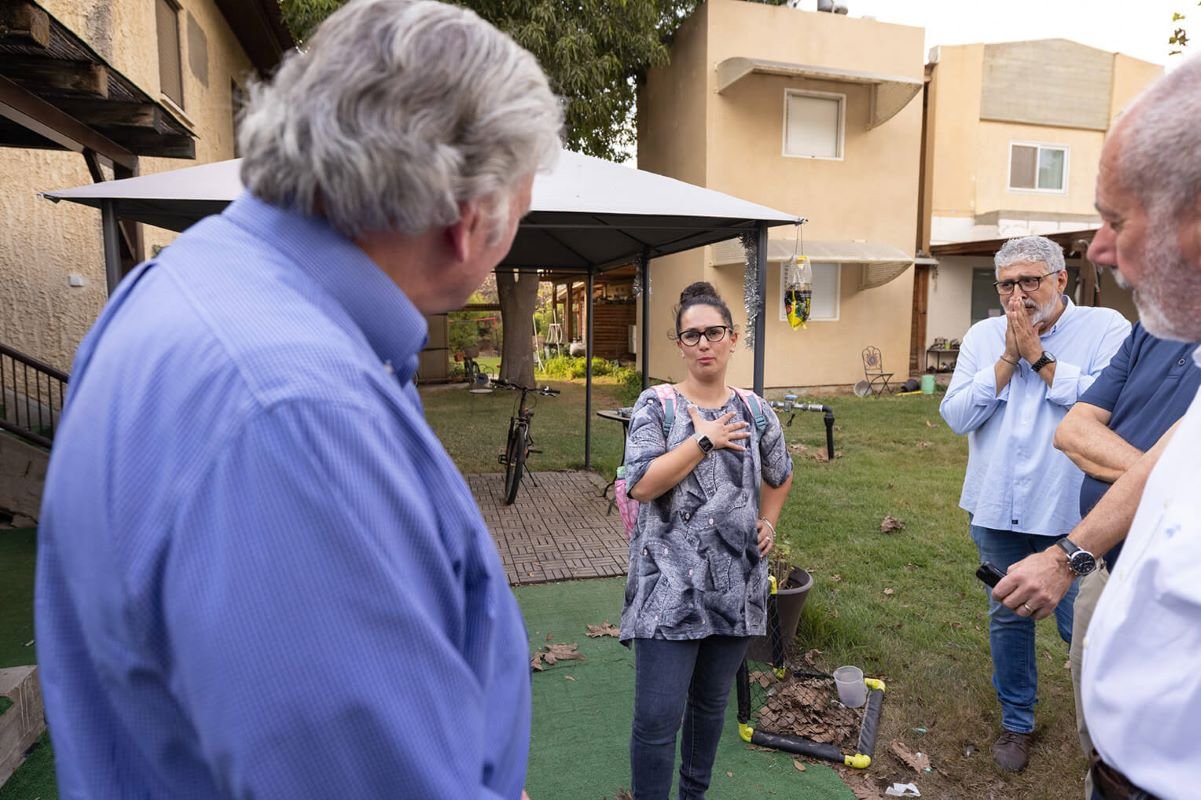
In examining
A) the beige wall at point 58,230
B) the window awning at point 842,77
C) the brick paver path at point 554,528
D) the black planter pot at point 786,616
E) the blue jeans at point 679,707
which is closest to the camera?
the blue jeans at point 679,707

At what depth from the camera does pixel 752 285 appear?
4805 mm

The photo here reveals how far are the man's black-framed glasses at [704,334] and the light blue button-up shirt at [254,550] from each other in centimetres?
188

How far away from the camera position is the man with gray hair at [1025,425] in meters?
2.92

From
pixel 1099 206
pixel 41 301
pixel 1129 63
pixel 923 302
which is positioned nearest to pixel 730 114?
pixel 923 302

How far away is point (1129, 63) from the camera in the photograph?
52.9 ft

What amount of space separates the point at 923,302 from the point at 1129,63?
701 centimetres

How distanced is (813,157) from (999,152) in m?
4.99

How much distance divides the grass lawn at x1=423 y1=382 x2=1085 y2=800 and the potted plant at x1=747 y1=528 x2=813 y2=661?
0.30 m

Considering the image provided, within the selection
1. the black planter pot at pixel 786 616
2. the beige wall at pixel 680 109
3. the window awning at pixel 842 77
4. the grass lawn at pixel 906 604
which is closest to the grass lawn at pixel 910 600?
the grass lawn at pixel 906 604

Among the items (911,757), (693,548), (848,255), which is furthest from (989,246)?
(693,548)

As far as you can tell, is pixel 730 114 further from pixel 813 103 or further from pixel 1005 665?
pixel 1005 665

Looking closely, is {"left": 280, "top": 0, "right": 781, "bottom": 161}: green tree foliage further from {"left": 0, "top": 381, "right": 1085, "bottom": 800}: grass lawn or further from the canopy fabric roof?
the canopy fabric roof

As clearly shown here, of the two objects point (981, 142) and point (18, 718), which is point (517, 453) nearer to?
Answer: point (18, 718)

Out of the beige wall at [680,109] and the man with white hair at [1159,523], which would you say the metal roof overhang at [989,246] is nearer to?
the beige wall at [680,109]
